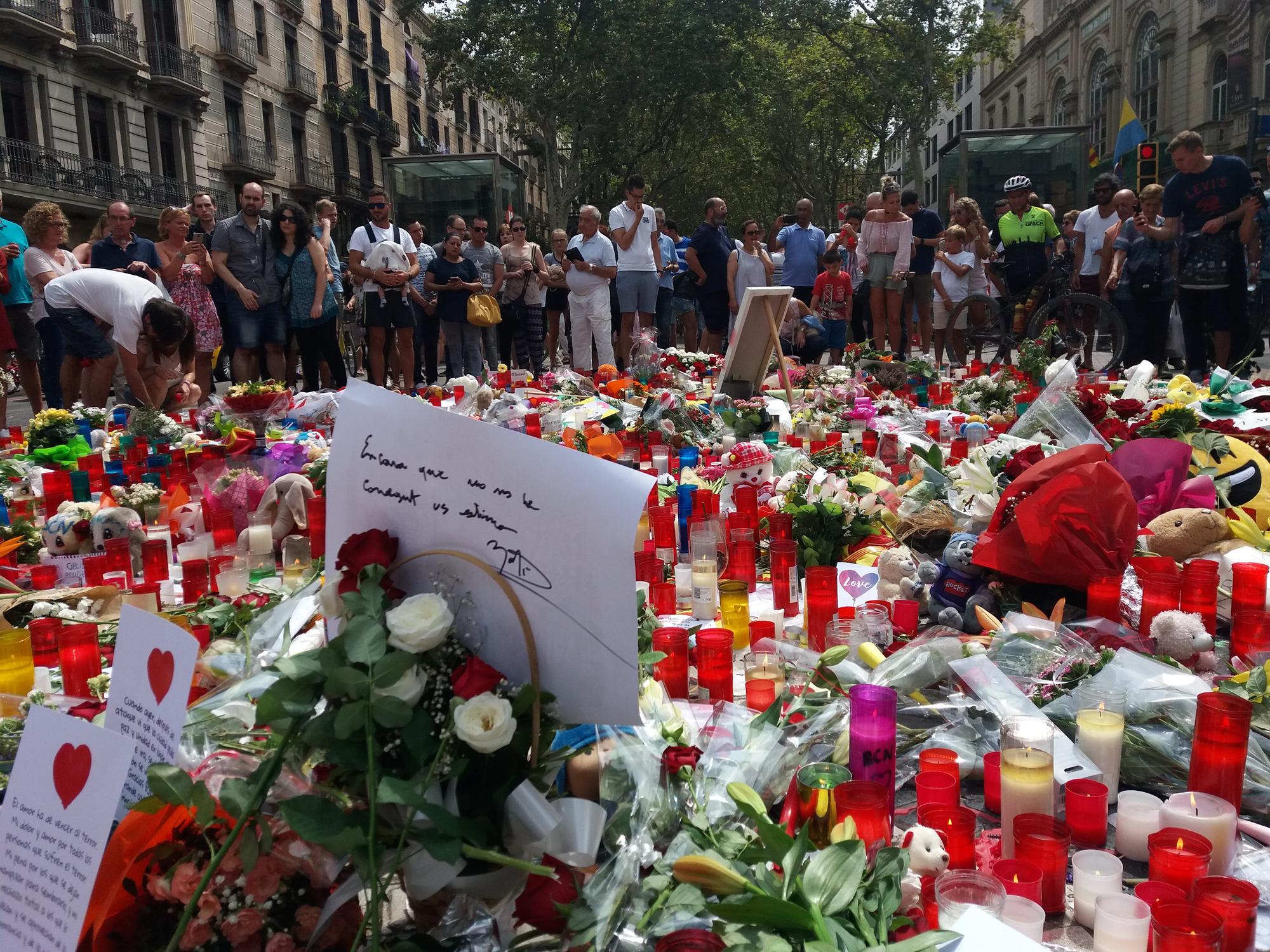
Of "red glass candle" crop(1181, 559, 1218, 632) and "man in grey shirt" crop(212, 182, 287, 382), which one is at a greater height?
"man in grey shirt" crop(212, 182, 287, 382)

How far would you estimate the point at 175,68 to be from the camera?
25844 millimetres

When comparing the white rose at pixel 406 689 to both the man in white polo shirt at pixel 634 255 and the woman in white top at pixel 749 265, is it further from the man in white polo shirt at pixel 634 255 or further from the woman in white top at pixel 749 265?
the woman in white top at pixel 749 265

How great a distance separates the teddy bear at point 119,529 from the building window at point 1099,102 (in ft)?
→ 112

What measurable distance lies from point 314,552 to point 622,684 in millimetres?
2318

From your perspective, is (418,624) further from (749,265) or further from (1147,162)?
(1147,162)

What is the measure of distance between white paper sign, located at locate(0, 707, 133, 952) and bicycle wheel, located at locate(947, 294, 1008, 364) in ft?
29.0

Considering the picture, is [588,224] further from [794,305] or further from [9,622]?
[9,622]

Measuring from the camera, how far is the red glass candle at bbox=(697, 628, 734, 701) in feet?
7.64

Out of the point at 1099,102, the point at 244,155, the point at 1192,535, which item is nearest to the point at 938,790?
the point at 1192,535

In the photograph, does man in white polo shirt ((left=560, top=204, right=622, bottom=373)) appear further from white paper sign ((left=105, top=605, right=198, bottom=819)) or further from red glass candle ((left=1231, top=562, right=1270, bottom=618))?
white paper sign ((left=105, top=605, right=198, bottom=819))

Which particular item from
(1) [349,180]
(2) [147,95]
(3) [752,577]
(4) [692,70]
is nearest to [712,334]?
(3) [752,577]

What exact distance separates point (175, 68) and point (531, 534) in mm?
29285

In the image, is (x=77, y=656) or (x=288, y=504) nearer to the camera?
(x=77, y=656)

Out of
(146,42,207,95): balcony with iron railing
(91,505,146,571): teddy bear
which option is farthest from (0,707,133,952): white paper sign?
(146,42,207,95): balcony with iron railing
